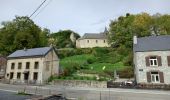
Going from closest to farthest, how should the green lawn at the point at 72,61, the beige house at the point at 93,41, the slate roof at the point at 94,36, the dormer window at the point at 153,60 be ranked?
the dormer window at the point at 153,60, the green lawn at the point at 72,61, the beige house at the point at 93,41, the slate roof at the point at 94,36

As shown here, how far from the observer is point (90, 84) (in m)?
40.5

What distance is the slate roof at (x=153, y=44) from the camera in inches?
1550

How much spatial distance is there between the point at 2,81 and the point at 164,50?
35914 mm

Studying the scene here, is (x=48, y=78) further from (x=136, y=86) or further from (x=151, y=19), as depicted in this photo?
(x=151, y=19)

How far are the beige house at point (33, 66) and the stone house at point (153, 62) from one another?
1919 cm

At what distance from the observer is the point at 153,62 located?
39.0 metres

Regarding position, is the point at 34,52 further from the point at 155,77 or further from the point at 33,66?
the point at 155,77

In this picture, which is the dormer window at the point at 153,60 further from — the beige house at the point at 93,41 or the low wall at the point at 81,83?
the beige house at the point at 93,41

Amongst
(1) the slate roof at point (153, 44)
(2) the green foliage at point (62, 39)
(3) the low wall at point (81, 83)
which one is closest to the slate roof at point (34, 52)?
(3) the low wall at point (81, 83)

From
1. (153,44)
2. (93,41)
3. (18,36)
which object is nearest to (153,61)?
(153,44)

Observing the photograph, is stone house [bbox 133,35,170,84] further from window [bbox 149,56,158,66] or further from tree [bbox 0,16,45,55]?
tree [bbox 0,16,45,55]

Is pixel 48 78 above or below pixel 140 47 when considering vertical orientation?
below

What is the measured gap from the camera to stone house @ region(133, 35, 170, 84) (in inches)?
1489

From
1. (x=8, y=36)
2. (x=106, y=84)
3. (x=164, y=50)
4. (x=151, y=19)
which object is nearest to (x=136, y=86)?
(x=106, y=84)
